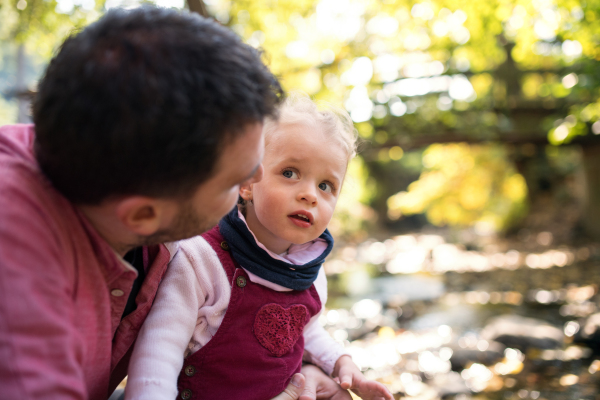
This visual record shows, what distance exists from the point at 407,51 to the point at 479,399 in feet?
15.9

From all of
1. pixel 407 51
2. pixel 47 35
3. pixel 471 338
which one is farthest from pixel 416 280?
pixel 47 35

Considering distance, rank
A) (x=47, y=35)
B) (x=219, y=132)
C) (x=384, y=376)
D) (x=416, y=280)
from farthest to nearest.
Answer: (x=416, y=280)
(x=384, y=376)
(x=47, y=35)
(x=219, y=132)

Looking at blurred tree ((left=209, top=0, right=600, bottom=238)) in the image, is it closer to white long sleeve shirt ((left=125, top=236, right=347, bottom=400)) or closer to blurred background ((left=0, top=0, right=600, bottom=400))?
blurred background ((left=0, top=0, right=600, bottom=400))

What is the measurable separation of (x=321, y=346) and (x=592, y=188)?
905 centimetres

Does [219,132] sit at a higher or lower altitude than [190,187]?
higher

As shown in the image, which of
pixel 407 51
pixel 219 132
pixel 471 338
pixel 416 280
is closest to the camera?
pixel 219 132

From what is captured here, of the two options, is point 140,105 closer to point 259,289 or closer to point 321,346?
point 259,289

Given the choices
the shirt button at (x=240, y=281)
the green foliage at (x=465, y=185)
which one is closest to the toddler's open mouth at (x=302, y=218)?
the shirt button at (x=240, y=281)

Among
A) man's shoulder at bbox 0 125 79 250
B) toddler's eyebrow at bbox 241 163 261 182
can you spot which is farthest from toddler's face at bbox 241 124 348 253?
man's shoulder at bbox 0 125 79 250

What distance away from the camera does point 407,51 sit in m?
6.78

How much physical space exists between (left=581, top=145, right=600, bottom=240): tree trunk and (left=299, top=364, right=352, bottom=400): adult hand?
29.4 ft

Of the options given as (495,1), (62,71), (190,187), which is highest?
(495,1)

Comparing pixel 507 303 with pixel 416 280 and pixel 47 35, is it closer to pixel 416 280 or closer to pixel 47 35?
pixel 416 280

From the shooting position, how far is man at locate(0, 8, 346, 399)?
0.73 metres
